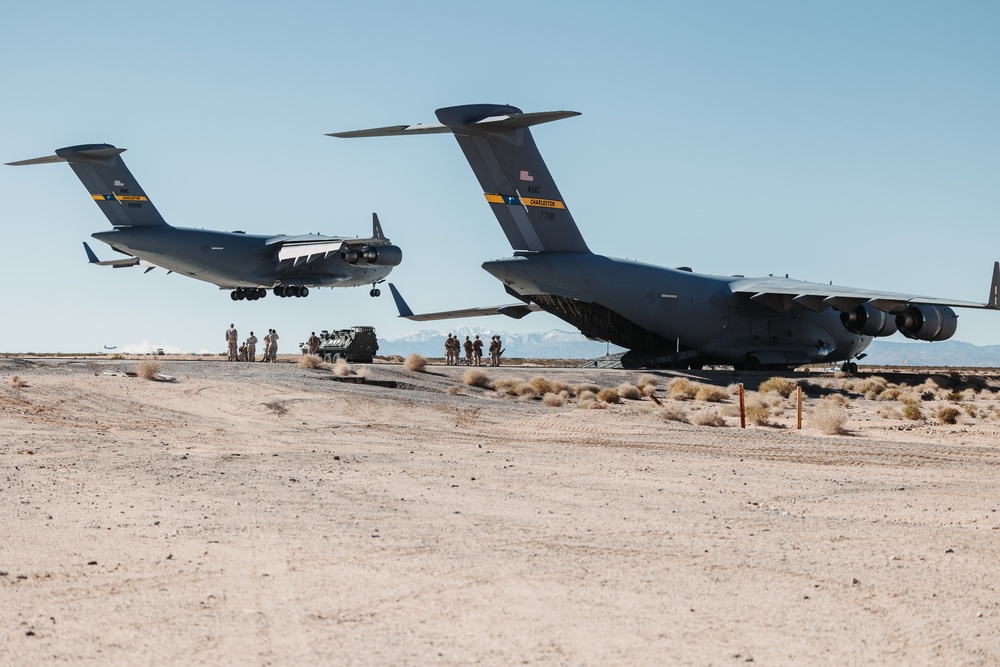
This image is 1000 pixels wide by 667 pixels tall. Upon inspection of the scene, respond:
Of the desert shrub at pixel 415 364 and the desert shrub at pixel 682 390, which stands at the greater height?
the desert shrub at pixel 415 364

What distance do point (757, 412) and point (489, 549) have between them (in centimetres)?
1440

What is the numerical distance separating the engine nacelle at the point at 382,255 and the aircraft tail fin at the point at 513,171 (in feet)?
50.1

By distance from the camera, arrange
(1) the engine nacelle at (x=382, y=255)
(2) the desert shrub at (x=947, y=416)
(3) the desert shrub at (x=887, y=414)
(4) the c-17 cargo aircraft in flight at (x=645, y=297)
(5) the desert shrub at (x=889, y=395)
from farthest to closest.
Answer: (1) the engine nacelle at (x=382, y=255) → (4) the c-17 cargo aircraft in flight at (x=645, y=297) → (5) the desert shrub at (x=889, y=395) → (3) the desert shrub at (x=887, y=414) → (2) the desert shrub at (x=947, y=416)

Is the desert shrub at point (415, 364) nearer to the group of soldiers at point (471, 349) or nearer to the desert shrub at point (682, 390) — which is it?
the desert shrub at point (682, 390)

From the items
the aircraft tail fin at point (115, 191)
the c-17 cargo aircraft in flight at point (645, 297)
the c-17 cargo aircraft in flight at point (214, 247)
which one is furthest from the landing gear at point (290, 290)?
the c-17 cargo aircraft in flight at point (645, 297)

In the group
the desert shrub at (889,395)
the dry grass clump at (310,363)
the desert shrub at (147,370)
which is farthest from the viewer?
the dry grass clump at (310,363)

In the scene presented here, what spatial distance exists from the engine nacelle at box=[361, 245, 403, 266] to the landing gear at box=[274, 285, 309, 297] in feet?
15.0

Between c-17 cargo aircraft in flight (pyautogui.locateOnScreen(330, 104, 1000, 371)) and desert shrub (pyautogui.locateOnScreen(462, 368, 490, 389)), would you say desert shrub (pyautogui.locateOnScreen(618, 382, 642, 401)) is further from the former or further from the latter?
c-17 cargo aircraft in flight (pyautogui.locateOnScreen(330, 104, 1000, 371))

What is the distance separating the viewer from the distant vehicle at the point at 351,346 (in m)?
38.6

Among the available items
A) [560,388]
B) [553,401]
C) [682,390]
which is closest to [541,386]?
[560,388]

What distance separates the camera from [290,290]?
4884 cm

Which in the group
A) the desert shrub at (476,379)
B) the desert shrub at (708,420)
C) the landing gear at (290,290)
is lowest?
the desert shrub at (708,420)

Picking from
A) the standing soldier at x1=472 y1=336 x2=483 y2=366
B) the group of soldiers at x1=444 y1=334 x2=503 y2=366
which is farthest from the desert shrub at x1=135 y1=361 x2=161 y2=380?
the standing soldier at x1=472 y1=336 x2=483 y2=366

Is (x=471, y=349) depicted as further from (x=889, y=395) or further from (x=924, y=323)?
(x=889, y=395)
